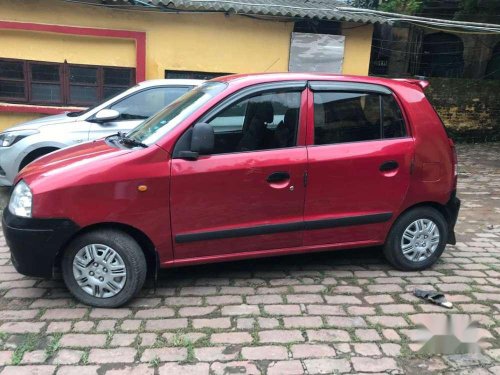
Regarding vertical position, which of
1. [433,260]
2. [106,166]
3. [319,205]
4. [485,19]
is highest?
[485,19]

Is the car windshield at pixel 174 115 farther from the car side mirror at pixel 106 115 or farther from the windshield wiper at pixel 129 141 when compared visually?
the car side mirror at pixel 106 115

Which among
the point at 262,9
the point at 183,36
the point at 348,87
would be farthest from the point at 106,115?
the point at 262,9

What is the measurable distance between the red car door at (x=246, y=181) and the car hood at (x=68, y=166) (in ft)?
1.76

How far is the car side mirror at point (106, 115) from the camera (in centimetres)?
595

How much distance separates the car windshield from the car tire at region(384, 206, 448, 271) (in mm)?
2009

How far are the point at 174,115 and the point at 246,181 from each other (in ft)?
2.70

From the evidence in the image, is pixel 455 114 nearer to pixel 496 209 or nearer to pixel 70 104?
pixel 496 209

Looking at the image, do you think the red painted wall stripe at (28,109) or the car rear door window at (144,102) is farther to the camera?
the red painted wall stripe at (28,109)

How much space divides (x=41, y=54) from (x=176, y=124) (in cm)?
711

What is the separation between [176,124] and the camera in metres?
3.51

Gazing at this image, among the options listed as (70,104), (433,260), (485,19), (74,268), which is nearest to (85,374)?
(74,268)

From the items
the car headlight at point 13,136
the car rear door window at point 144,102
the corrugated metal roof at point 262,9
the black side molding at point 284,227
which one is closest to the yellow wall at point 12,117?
the corrugated metal roof at point 262,9

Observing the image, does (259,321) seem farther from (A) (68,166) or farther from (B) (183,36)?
(B) (183,36)

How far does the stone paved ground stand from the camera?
2.80 m
